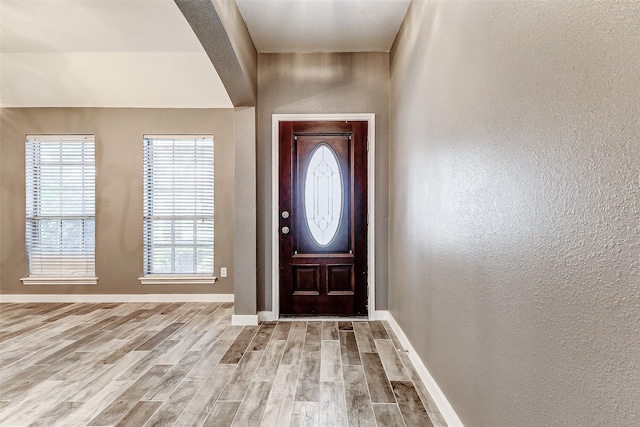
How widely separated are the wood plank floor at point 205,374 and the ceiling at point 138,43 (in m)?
2.87

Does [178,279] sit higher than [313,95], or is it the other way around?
[313,95]

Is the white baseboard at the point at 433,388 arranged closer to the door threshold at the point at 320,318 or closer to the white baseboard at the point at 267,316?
the door threshold at the point at 320,318

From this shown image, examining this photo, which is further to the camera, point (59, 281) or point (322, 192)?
point (59, 281)

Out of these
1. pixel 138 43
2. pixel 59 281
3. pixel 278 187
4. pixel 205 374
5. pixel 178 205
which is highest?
pixel 138 43

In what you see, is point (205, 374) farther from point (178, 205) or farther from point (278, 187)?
point (178, 205)

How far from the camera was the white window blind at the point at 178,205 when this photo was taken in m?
4.84

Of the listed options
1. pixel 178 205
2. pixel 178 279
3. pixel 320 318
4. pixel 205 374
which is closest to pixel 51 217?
pixel 178 205

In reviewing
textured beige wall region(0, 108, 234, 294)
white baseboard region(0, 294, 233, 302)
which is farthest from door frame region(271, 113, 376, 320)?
white baseboard region(0, 294, 233, 302)

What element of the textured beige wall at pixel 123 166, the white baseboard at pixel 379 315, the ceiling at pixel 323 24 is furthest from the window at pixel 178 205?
the white baseboard at pixel 379 315

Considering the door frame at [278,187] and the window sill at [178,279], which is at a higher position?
the door frame at [278,187]

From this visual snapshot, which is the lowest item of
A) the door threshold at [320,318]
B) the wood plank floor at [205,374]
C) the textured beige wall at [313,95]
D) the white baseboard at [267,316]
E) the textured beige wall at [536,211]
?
the wood plank floor at [205,374]

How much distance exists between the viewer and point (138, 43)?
3.83 metres

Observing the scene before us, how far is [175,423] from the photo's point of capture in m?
1.97

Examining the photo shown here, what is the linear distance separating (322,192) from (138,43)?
2.60 meters
